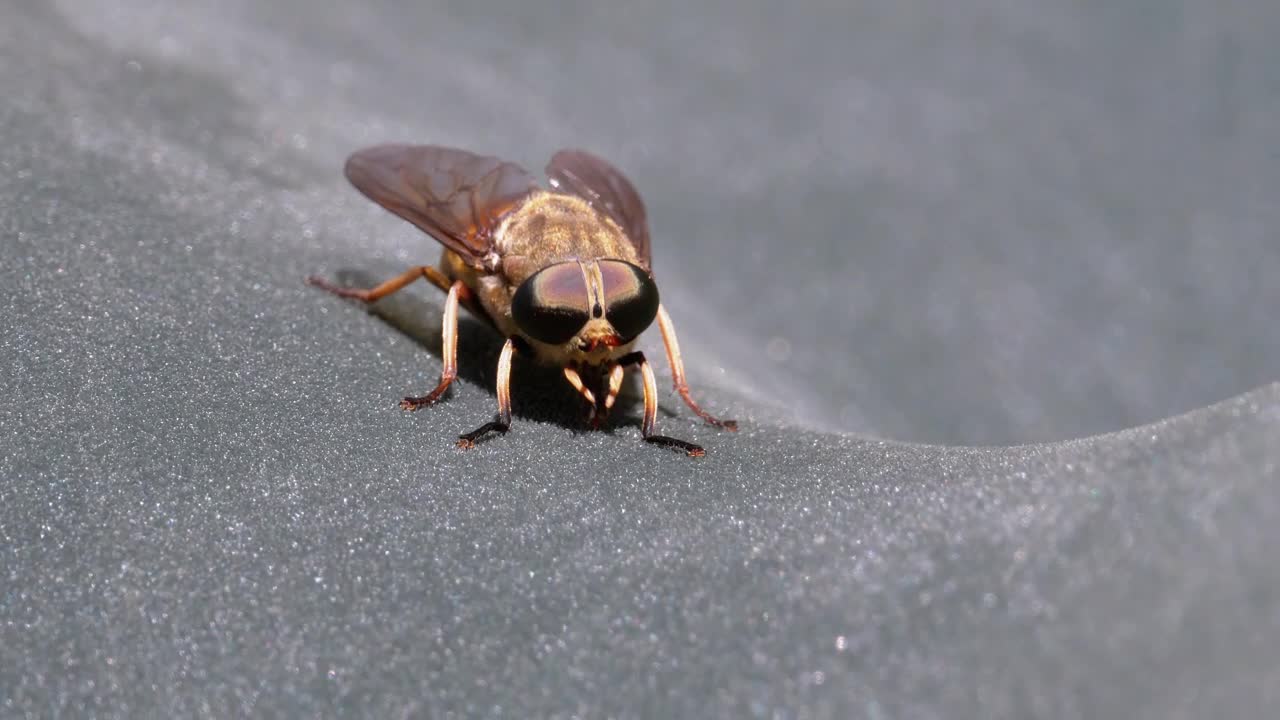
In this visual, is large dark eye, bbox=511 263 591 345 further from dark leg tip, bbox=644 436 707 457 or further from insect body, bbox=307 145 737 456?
dark leg tip, bbox=644 436 707 457

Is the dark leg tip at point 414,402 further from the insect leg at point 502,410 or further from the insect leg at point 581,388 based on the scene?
the insect leg at point 581,388

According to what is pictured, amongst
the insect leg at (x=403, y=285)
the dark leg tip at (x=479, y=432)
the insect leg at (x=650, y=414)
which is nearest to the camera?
the dark leg tip at (x=479, y=432)

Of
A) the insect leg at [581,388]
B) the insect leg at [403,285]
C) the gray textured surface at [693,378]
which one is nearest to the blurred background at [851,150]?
the gray textured surface at [693,378]

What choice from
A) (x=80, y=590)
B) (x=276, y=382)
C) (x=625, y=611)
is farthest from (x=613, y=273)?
(x=80, y=590)

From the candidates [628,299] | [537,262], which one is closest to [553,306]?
[628,299]

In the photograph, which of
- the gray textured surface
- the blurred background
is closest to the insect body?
the gray textured surface

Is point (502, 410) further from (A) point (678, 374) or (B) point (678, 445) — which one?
(A) point (678, 374)

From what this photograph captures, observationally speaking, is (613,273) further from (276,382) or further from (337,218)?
(337,218)
